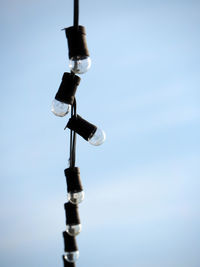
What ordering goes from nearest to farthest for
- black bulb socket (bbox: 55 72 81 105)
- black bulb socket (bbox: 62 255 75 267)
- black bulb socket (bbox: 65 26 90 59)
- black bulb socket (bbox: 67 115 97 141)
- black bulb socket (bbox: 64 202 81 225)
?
black bulb socket (bbox: 65 26 90 59)
black bulb socket (bbox: 55 72 81 105)
black bulb socket (bbox: 67 115 97 141)
black bulb socket (bbox: 64 202 81 225)
black bulb socket (bbox: 62 255 75 267)

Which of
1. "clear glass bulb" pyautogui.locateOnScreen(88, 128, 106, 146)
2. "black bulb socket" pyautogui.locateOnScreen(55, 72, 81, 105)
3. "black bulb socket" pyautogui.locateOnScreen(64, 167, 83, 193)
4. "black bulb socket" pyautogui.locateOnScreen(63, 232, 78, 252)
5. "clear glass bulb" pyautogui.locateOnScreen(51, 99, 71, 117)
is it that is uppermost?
"black bulb socket" pyautogui.locateOnScreen(55, 72, 81, 105)

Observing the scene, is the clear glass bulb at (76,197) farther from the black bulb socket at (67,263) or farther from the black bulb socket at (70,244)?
the black bulb socket at (67,263)

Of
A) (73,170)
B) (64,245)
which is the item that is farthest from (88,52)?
(64,245)

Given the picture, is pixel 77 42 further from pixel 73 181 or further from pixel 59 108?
pixel 73 181

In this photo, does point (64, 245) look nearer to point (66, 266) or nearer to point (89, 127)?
point (66, 266)

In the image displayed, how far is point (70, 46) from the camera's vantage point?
2.51 meters

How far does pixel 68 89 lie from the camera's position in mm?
2637

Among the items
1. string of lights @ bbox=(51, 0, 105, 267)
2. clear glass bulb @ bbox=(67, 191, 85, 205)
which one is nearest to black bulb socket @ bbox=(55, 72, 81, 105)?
string of lights @ bbox=(51, 0, 105, 267)

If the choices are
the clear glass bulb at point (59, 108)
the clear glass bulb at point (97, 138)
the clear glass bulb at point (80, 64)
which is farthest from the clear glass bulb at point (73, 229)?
the clear glass bulb at point (80, 64)

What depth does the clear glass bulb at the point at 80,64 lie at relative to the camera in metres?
2.49

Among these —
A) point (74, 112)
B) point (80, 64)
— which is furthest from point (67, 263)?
point (80, 64)

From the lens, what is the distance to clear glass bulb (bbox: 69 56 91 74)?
2.49 meters

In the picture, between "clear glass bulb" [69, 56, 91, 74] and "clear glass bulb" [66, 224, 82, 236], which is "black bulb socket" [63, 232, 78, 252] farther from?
"clear glass bulb" [69, 56, 91, 74]

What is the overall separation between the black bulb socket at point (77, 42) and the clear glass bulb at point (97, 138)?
0.60m
